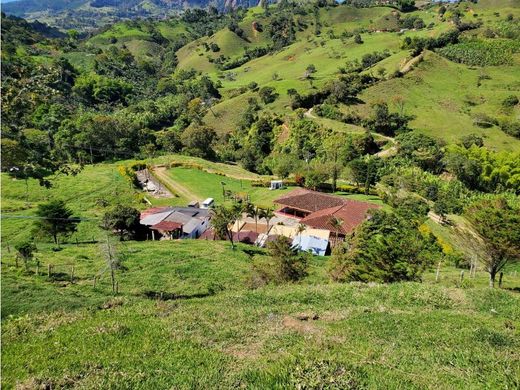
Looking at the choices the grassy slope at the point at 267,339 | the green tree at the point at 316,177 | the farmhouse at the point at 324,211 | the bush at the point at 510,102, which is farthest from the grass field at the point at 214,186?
the bush at the point at 510,102

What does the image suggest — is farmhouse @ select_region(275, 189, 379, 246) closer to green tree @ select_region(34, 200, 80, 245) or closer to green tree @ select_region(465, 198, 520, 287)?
green tree @ select_region(465, 198, 520, 287)

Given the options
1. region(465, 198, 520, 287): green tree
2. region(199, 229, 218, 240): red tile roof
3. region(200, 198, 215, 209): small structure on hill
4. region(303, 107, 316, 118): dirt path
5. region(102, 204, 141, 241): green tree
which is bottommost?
region(199, 229, 218, 240): red tile roof

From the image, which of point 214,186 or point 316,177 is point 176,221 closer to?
point 214,186

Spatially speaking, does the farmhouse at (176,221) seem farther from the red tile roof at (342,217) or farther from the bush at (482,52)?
the bush at (482,52)

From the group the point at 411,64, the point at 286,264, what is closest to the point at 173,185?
the point at 286,264

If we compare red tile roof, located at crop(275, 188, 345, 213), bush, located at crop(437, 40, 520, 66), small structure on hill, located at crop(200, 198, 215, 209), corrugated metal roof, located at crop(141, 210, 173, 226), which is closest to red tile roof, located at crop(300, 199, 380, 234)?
red tile roof, located at crop(275, 188, 345, 213)

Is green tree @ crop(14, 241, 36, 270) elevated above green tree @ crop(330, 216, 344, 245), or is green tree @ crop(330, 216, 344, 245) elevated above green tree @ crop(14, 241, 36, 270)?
green tree @ crop(14, 241, 36, 270)

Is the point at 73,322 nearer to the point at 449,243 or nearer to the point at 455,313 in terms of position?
the point at 455,313
